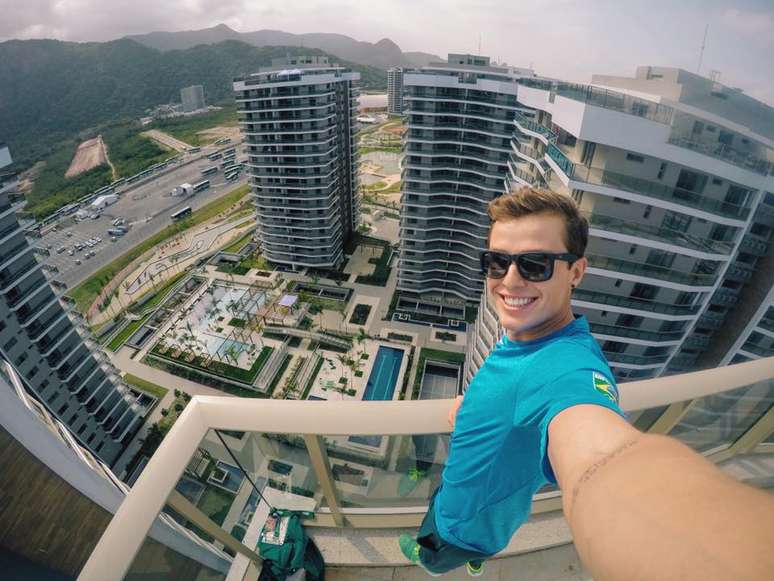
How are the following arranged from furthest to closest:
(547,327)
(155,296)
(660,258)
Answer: (155,296), (660,258), (547,327)

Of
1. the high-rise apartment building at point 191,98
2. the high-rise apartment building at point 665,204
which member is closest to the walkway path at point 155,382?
the high-rise apartment building at point 665,204

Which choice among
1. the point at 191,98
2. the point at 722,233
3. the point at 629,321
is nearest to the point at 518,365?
the point at 722,233

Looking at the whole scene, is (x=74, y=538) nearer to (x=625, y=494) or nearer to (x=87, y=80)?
(x=625, y=494)

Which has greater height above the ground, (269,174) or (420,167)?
(420,167)

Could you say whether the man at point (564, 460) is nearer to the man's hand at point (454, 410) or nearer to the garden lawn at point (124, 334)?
the man's hand at point (454, 410)

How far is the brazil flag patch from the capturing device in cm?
154

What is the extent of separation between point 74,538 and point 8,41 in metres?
191

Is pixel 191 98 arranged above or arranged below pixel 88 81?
below

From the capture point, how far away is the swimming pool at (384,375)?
2439 centimetres

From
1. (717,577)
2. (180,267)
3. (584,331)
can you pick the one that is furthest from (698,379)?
(180,267)

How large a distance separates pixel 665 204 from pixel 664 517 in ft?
39.3

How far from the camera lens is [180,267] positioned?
38.8 meters

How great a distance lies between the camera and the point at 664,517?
0.94 m

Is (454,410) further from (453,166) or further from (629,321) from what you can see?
(453,166)
